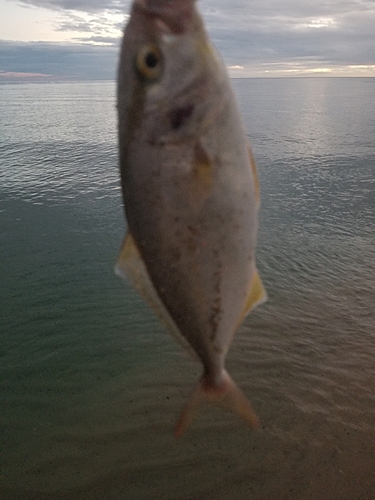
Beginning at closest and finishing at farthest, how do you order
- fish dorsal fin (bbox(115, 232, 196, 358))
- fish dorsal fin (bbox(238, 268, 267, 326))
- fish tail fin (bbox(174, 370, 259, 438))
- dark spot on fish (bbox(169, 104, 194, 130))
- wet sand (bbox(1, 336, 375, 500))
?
dark spot on fish (bbox(169, 104, 194, 130))
fish dorsal fin (bbox(115, 232, 196, 358))
fish dorsal fin (bbox(238, 268, 267, 326))
fish tail fin (bbox(174, 370, 259, 438))
wet sand (bbox(1, 336, 375, 500))

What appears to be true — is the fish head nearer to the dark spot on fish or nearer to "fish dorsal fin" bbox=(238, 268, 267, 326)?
the dark spot on fish

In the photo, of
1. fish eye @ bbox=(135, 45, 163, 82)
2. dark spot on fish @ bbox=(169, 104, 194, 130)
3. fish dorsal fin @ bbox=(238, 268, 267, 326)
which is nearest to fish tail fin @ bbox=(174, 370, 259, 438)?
fish dorsal fin @ bbox=(238, 268, 267, 326)

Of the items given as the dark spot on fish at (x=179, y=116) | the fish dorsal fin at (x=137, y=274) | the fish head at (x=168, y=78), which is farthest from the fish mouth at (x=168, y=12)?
the fish dorsal fin at (x=137, y=274)

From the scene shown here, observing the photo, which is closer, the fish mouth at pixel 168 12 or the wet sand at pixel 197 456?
the fish mouth at pixel 168 12

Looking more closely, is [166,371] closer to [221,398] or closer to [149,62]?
[221,398]

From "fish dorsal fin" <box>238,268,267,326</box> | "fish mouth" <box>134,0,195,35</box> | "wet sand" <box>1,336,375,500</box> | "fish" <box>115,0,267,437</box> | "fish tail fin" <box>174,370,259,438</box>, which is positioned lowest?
"wet sand" <box>1,336,375,500</box>

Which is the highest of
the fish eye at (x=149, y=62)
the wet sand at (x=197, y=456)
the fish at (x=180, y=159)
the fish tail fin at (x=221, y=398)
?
the fish eye at (x=149, y=62)

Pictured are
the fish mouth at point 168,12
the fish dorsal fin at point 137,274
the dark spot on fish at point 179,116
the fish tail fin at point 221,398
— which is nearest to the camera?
the fish mouth at point 168,12

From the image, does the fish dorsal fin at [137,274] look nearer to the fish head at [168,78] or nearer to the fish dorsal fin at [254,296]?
the fish dorsal fin at [254,296]
